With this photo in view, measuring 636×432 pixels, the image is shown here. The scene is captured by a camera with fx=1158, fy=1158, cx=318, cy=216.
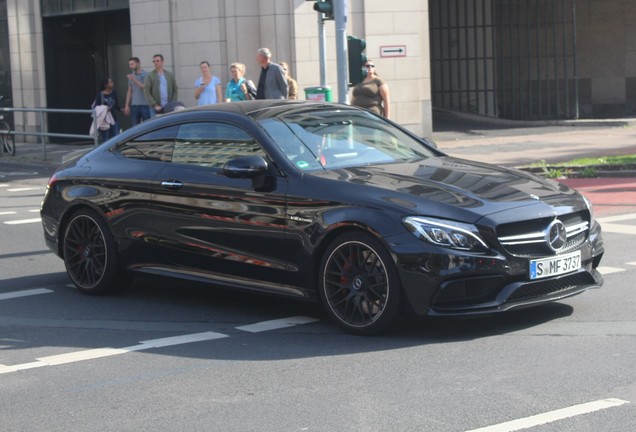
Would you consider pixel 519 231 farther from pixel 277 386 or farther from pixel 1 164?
pixel 1 164

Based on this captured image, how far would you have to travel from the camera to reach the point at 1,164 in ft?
77.8

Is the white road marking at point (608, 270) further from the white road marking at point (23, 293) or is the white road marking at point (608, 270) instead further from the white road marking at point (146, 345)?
the white road marking at point (23, 293)

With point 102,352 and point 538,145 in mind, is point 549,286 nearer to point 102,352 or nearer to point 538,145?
point 102,352

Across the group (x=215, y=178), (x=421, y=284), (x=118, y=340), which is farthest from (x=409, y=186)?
(x=118, y=340)

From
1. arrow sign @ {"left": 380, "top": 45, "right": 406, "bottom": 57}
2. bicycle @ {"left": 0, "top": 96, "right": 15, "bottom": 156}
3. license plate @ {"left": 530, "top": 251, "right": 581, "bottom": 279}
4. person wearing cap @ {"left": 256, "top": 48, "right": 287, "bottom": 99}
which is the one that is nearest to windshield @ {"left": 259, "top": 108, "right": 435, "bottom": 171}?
license plate @ {"left": 530, "top": 251, "right": 581, "bottom": 279}

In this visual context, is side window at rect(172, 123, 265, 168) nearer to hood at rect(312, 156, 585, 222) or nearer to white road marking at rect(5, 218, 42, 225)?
hood at rect(312, 156, 585, 222)

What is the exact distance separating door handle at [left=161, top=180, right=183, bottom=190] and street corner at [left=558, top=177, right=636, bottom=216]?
21.1ft

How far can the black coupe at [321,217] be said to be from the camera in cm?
733

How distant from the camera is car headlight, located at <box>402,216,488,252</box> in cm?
726

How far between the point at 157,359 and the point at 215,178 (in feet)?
5.62

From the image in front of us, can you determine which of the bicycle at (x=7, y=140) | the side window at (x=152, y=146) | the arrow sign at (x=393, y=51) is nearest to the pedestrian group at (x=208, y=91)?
the arrow sign at (x=393, y=51)

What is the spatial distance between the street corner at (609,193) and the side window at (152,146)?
626 centimetres

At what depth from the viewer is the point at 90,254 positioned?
376 inches

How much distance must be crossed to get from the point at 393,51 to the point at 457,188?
54.9 ft
